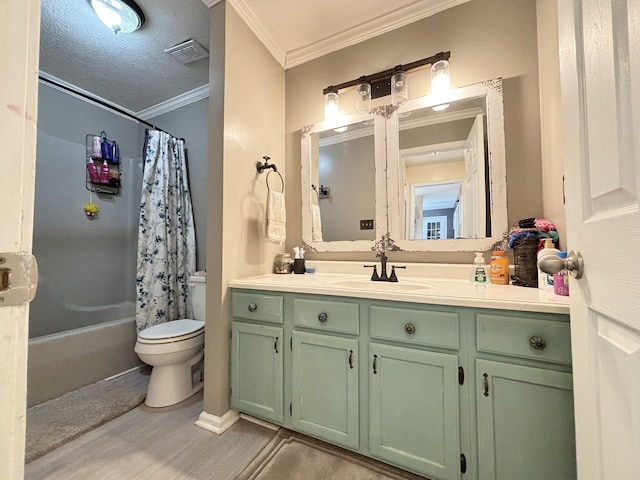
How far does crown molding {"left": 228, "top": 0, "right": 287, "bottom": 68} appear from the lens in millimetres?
1611

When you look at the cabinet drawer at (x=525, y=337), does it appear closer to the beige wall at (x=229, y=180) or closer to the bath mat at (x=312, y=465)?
the bath mat at (x=312, y=465)

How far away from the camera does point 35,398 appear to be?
→ 1.61 m

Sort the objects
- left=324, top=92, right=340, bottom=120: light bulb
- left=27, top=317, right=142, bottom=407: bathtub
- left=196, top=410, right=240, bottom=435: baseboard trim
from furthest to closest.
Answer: left=324, top=92, right=340, bottom=120: light bulb < left=27, top=317, right=142, bottom=407: bathtub < left=196, top=410, right=240, bottom=435: baseboard trim

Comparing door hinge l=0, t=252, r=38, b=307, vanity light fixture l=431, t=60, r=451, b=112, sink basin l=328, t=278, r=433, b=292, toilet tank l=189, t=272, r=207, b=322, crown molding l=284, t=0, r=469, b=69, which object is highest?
crown molding l=284, t=0, r=469, b=69

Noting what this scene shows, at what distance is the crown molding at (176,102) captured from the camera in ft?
8.19

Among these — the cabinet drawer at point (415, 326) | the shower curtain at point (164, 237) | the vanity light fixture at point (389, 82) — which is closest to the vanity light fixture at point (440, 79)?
the vanity light fixture at point (389, 82)

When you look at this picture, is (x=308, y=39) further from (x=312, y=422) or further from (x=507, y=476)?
(x=507, y=476)

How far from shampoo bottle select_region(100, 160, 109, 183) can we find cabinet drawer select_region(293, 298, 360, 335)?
248 cm

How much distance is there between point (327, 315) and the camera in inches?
48.6

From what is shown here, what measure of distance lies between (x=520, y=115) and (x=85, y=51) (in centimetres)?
304

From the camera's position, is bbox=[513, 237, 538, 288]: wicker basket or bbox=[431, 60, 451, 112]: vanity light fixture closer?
bbox=[513, 237, 538, 288]: wicker basket

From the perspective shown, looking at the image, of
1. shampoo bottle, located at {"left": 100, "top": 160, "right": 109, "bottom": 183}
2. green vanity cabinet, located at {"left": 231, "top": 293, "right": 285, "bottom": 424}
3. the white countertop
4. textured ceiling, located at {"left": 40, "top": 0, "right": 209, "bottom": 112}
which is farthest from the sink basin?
shampoo bottle, located at {"left": 100, "top": 160, "right": 109, "bottom": 183}

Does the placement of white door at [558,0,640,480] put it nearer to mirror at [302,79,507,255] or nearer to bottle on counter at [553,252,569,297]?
bottle on counter at [553,252,569,297]

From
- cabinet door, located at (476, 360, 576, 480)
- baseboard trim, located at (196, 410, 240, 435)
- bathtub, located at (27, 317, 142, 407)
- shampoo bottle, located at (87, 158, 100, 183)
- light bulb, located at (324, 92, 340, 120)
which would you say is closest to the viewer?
cabinet door, located at (476, 360, 576, 480)
